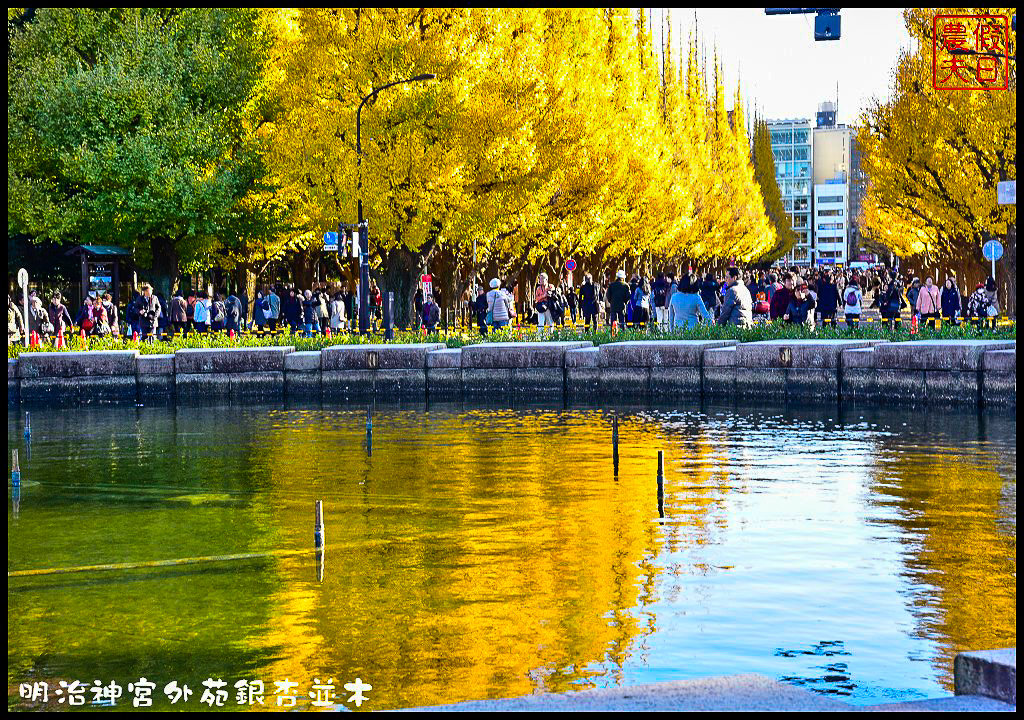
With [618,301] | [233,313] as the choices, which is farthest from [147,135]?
Answer: [618,301]

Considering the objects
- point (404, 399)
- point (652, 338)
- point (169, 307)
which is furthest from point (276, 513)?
point (169, 307)

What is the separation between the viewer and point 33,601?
11.8 m

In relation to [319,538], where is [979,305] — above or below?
above

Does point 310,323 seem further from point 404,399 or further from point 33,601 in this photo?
point 33,601

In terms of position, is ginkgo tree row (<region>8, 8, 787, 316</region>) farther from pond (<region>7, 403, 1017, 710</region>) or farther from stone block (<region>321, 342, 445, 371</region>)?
pond (<region>7, 403, 1017, 710</region>)

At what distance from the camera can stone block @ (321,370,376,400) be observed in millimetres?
32281

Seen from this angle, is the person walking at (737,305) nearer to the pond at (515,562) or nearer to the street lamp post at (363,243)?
the pond at (515,562)

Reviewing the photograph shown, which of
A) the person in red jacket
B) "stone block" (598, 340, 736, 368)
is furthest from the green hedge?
the person in red jacket

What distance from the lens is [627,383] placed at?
3166 cm

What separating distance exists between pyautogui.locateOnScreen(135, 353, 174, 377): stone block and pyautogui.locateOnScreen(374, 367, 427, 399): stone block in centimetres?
413

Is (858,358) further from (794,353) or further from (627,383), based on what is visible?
(627,383)

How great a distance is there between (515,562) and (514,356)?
19511mm

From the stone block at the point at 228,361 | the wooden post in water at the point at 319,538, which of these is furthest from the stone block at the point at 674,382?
the wooden post in water at the point at 319,538

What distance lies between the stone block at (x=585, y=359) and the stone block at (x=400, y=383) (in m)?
2.94
